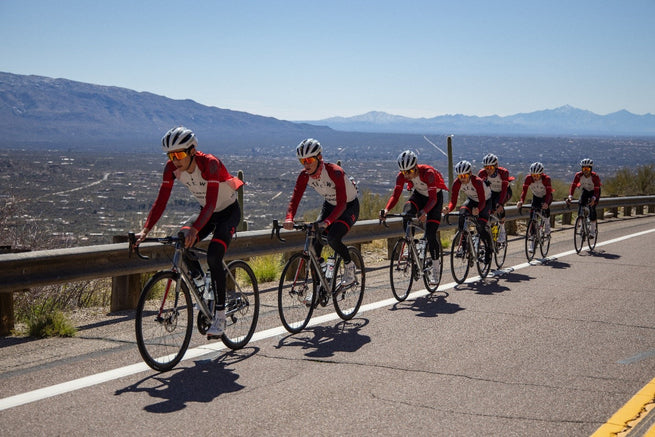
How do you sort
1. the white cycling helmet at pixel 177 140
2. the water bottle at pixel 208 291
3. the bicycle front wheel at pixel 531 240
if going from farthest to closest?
the bicycle front wheel at pixel 531 240 → the water bottle at pixel 208 291 → the white cycling helmet at pixel 177 140

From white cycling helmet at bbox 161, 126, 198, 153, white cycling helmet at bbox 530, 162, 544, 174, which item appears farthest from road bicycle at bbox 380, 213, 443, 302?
white cycling helmet at bbox 530, 162, 544, 174

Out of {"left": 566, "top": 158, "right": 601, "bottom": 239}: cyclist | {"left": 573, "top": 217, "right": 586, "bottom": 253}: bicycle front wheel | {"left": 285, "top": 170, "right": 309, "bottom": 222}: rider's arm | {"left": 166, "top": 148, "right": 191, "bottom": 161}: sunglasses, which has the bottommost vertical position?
{"left": 573, "top": 217, "right": 586, "bottom": 253}: bicycle front wheel

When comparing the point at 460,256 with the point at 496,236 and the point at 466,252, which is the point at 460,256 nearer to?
the point at 466,252

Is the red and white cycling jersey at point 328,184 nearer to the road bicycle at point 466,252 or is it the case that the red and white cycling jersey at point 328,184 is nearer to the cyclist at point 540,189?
the road bicycle at point 466,252

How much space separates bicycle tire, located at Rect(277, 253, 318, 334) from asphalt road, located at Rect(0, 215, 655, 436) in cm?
16

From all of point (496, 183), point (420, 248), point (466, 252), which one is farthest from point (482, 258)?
point (496, 183)

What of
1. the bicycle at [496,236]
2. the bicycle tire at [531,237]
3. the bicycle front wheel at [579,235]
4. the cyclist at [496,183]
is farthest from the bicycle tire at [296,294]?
the bicycle front wheel at [579,235]

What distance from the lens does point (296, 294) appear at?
7.31 meters

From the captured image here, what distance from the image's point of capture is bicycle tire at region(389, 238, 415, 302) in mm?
9406

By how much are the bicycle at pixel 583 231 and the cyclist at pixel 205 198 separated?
33.3 ft

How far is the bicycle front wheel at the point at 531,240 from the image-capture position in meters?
13.3

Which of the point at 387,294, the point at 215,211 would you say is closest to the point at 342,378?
the point at 215,211

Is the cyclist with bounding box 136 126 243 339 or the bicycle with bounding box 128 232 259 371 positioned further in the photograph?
the cyclist with bounding box 136 126 243 339

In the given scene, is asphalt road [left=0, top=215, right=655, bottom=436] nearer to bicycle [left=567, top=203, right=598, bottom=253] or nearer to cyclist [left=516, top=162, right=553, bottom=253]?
cyclist [left=516, top=162, right=553, bottom=253]
